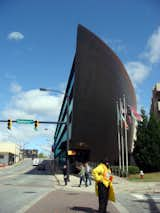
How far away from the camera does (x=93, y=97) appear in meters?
52.9

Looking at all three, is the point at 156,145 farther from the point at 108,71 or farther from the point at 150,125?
the point at 108,71

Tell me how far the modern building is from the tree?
10.3m

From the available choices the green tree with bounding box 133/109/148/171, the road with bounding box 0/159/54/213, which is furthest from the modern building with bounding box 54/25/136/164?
the road with bounding box 0/159/54/213

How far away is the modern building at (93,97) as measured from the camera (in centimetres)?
4978

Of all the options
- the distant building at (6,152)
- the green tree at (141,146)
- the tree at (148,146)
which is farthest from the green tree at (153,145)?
the distant building at (6,152)

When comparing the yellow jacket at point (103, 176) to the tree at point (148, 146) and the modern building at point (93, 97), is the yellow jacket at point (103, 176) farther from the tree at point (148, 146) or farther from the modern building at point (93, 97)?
the modern building at point (93, 97)

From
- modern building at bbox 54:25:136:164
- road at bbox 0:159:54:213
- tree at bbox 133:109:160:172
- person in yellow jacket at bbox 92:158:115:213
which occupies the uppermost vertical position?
modern building at bbox 54:25:136:164

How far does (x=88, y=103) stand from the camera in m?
52.5

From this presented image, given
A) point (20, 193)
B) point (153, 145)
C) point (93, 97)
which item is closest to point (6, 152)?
point (93, 97)

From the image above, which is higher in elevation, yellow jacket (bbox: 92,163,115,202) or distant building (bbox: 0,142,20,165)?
distant building (bbox: 0,142,20,165)

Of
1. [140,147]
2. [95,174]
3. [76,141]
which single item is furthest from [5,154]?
[95,174]

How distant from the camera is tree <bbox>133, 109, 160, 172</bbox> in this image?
37.9 metres

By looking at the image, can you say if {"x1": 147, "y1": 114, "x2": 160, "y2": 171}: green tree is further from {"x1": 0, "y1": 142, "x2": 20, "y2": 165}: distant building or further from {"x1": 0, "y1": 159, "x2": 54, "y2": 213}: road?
{"x1": 0, "y1": 142, "x2": 20, "y2": 165}: distant building

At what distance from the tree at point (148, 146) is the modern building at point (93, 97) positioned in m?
10.3
